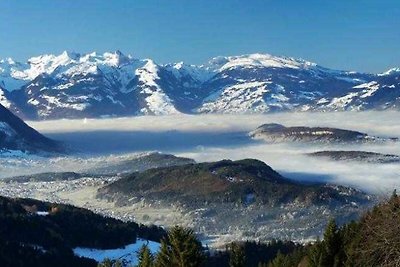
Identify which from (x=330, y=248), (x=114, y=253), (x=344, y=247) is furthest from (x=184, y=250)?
(x=114, y=253)

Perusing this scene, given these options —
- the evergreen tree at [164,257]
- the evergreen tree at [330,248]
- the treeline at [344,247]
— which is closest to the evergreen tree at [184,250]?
the treeline at [344,247]

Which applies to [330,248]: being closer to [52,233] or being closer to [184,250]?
[184,250]

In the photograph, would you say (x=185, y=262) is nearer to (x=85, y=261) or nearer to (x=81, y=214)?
(x=85, y=261)

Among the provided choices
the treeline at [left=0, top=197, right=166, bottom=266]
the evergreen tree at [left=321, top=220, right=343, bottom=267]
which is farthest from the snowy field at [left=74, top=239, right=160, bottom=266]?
the evergreen tree at [left=321, top=220, right=343, bottom=267]

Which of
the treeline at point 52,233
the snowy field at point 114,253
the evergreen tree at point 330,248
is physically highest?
the evergreen tree at point 330,248

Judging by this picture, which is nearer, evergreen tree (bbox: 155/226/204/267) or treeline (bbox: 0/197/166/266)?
evergreen tree (bbox: 155/226/204/267)

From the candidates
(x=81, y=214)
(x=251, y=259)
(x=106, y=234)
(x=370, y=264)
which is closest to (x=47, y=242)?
(x=106, y=234)

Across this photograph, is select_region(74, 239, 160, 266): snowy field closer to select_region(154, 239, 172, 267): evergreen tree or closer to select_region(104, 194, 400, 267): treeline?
select_region(104, 194, 400, 267): treeline

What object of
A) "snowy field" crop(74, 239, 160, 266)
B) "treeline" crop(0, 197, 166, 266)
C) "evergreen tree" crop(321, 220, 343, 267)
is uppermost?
"evergreen tree" crop(321, 220, 343, 267)

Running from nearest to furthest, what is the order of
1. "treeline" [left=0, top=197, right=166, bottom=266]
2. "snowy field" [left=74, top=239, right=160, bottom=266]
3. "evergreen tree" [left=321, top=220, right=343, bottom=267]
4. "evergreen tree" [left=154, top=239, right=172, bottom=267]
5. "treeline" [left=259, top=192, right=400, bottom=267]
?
"treeline" [left=259, top=192, right=400, bottom=267], "evergreen tree" [left=154, top=239, right=172, bottom=267], "evergreen tree" [left=321, top=220, right=343, bottom=267], "treeline" [left=0, top=197, right=166, bottom=266], "snowy field" [left=74, top=239, right=160, bottom=266]

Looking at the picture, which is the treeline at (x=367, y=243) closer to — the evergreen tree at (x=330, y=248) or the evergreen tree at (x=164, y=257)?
the evergreen tree at (x=330, y=248)

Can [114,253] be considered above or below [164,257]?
below
